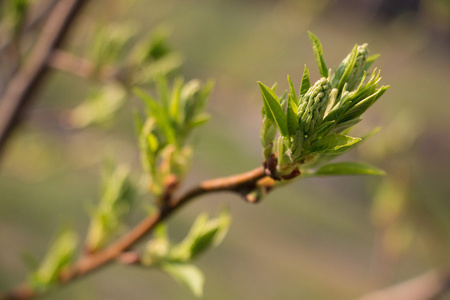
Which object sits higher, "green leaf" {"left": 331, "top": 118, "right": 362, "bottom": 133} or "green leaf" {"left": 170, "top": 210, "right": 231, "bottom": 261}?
"green leaf" {"left": 331, "top": 118, "right": 362, "bottom": 133}

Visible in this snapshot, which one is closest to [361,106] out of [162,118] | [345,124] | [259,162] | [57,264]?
[345,124]

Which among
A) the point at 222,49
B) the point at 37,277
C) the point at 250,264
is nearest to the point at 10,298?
the point at 37,277

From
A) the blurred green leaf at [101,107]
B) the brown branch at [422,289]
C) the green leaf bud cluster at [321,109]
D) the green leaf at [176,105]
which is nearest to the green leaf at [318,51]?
the green leaf bud cluster at [321,109]

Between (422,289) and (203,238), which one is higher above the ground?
(203,238)

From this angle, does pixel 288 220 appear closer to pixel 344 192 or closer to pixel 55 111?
pixel 344 192

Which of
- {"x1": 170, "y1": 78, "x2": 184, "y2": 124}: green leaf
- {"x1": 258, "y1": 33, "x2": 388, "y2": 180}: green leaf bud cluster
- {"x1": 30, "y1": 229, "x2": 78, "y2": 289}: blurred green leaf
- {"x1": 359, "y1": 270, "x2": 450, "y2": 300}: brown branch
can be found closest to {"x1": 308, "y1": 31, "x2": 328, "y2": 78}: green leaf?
{"x1": 258, "y1": 33, "x2": 388, "y2": 180}: green leaf bud cluster

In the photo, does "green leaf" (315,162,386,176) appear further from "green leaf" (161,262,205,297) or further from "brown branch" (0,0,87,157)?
"brown branch" (0,0,87,157)

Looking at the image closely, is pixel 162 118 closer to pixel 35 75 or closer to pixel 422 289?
pixel 35 75

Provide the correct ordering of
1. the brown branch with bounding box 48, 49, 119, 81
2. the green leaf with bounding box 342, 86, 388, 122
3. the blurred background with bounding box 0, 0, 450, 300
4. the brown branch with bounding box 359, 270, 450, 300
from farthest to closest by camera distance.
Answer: the blurred background with bounding box 0, 0, 450, 300 < the brown branch with bounding box 359, 270, 450, 300 < the brown branch with bounding box 48, 49, 119, 81 < the green leaf with bounding box 342, 86, 388, 122
